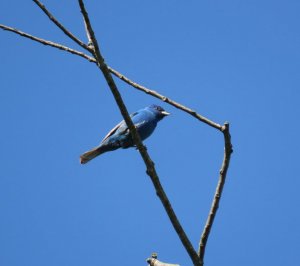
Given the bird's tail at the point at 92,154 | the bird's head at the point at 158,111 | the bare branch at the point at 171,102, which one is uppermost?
the bird's head at the point at 158,111

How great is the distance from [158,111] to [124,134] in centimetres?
145

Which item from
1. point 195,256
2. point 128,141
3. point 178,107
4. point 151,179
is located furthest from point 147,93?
point 128,141

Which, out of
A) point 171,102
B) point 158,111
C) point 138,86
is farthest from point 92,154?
point 171,102

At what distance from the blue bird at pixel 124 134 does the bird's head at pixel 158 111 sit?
0.02m

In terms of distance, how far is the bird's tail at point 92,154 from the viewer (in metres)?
8.02

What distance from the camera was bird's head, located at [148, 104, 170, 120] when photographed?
8867 millimetres

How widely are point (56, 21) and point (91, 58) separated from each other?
421 mm

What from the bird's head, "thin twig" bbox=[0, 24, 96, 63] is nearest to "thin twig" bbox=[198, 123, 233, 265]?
"thin twig" bbox=[0, 24, 96, 63]

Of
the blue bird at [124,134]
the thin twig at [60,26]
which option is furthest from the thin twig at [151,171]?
the blue bird at [124,134]

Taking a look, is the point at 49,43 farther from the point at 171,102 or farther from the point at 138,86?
the point at 171,102

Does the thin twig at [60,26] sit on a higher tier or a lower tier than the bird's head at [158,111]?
A: lower

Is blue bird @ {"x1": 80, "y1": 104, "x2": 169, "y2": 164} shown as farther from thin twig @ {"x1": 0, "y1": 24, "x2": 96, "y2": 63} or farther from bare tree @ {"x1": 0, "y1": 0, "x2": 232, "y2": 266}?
bare tree @ {"x1": 0, "y1": 0, "x2": 232, "y2": 266}

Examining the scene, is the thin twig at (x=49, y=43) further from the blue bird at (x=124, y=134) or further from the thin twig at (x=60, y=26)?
the blue bird at (x=124, y=134)

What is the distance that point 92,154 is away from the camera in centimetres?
806
